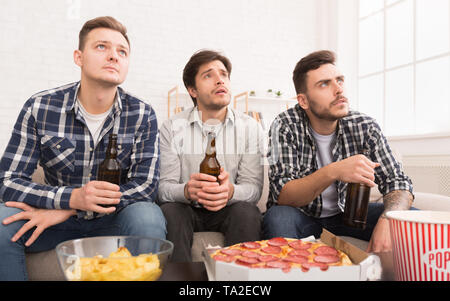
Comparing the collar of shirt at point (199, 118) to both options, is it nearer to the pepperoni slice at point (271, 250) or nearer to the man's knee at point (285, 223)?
the man's knee at point (285, 223)

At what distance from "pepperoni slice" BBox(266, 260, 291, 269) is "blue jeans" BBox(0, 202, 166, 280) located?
618 mm

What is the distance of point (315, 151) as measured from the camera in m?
1.68

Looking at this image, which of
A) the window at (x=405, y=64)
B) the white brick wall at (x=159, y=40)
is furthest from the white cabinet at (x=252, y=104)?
the window at (x=405, y=64)

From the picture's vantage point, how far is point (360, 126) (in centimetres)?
170

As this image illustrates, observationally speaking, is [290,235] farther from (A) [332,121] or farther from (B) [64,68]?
(B) [64,68]

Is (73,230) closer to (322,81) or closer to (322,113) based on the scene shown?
(322,113)

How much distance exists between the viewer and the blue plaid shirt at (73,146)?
1.36 metres

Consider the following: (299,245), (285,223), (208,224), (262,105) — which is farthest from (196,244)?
(262,105)

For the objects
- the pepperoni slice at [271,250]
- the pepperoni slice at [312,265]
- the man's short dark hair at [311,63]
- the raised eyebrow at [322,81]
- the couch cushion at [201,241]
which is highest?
the man's short dark hair at [311,63]

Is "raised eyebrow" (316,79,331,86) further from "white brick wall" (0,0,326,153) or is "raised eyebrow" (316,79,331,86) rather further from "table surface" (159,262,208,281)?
"white brick wall" (0,0,326,153)

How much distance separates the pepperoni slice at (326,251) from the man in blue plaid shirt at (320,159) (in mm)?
523

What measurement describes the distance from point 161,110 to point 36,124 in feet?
10.2

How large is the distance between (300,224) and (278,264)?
805 mm
